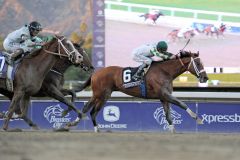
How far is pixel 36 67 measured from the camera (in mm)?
11820

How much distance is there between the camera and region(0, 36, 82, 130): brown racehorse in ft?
38.2

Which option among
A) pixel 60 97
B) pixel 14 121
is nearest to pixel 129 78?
pixel 60 97

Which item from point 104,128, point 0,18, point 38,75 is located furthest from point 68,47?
point 0,18

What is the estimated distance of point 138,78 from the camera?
1395 cm

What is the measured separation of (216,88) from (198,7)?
2293mm

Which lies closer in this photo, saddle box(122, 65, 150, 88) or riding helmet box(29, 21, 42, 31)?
riding helmet box(29, 21, 42, 31)

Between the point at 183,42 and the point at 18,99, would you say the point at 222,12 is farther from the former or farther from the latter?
the point at 18,99

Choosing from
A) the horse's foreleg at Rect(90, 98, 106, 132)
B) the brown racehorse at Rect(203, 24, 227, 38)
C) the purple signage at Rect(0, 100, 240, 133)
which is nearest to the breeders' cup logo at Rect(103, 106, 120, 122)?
the purple signage at Rect(0, 100, 240, 133)

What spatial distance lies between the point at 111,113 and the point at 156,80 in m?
3.56

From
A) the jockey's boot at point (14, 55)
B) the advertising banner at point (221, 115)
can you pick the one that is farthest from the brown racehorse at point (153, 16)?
the jockey's boot at point (14, 55)

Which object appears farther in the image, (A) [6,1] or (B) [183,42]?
(A) [6,1]

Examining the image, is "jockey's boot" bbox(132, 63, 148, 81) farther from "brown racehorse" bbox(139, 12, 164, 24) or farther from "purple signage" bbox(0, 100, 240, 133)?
"brown racehorse" bbox(139, 12, 164, 24)

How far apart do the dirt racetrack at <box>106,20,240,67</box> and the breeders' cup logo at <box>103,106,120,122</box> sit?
150 centimetres

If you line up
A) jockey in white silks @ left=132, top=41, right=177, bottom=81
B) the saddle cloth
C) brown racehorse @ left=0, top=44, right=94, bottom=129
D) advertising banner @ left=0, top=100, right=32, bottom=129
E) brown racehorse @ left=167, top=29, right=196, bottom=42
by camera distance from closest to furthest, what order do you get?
1. brown racehorse @ left=0, top=44, right=94, bottom=129
2. jockey in white silks @ left=132, top=41, right=177, bottom=81
3. the saddle cloth
4. advertising banner @ left=0, top=100, right=32, bottom=129
5. brown racehorse @ left=167, top=29, right=196, bottom=42
